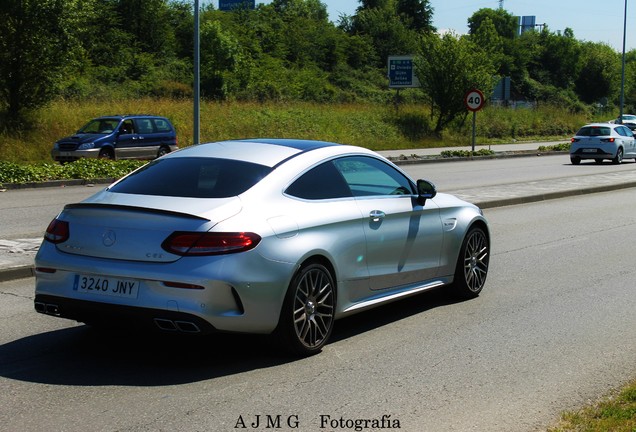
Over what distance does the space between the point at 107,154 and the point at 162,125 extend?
2838 mm

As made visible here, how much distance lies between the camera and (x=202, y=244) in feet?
18.1

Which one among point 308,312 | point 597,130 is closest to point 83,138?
point 597,130

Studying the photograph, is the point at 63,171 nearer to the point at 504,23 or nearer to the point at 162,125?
the point at 162,125

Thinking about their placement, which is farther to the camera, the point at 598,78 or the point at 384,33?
the point at 598,78

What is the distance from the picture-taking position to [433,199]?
7809mm

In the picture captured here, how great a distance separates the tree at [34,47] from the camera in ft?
97.8

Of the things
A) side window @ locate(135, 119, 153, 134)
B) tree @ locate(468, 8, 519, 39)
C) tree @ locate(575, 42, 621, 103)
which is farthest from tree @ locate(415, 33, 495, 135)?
tree @ locate(468, 8, 519, 39)

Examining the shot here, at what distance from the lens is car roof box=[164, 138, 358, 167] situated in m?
6.51

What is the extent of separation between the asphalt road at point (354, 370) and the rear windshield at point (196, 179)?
3.61ft

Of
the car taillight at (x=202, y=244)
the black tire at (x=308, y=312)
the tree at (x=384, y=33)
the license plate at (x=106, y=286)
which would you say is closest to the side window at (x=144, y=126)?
the black tire at (x=308, y=312)

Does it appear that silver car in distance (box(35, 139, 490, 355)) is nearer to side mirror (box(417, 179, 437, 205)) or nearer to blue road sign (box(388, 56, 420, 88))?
side mirror (box(417, 179, 437, 205))

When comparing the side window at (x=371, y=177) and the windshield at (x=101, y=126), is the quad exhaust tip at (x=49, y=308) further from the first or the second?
the windshield at (x=101, y=126)

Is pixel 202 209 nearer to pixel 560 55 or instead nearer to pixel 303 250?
pixel 303 250

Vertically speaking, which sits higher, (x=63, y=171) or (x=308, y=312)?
(x=308, y=312)
